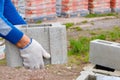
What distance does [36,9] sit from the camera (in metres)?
11.2

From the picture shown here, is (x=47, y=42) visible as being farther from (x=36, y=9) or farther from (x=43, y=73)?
(x=36, y=9)

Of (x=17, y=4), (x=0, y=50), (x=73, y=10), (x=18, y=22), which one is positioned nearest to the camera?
(x=18, y=22)

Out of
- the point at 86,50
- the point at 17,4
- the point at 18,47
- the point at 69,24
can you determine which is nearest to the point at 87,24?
the point at 69,24

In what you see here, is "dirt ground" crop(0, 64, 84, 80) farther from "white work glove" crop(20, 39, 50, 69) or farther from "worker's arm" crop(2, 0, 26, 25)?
"worker's arm" crop(2, 0, 26, 25)

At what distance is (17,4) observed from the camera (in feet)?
37.7

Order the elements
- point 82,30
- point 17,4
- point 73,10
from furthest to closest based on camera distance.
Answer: point 73,10
point 17,4
point 82,30

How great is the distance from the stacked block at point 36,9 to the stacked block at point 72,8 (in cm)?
54

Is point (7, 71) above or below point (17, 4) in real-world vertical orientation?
below

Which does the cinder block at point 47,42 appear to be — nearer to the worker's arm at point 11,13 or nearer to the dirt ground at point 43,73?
the dirt ground at point 43,73

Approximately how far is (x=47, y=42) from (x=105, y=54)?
0.95 meters

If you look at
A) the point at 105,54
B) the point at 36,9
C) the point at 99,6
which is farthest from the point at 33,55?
the point at 99,6

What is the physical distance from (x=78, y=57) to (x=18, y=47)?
55.9 inches

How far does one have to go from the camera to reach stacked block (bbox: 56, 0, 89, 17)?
12097mm

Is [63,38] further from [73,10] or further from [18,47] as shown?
[73,10]
